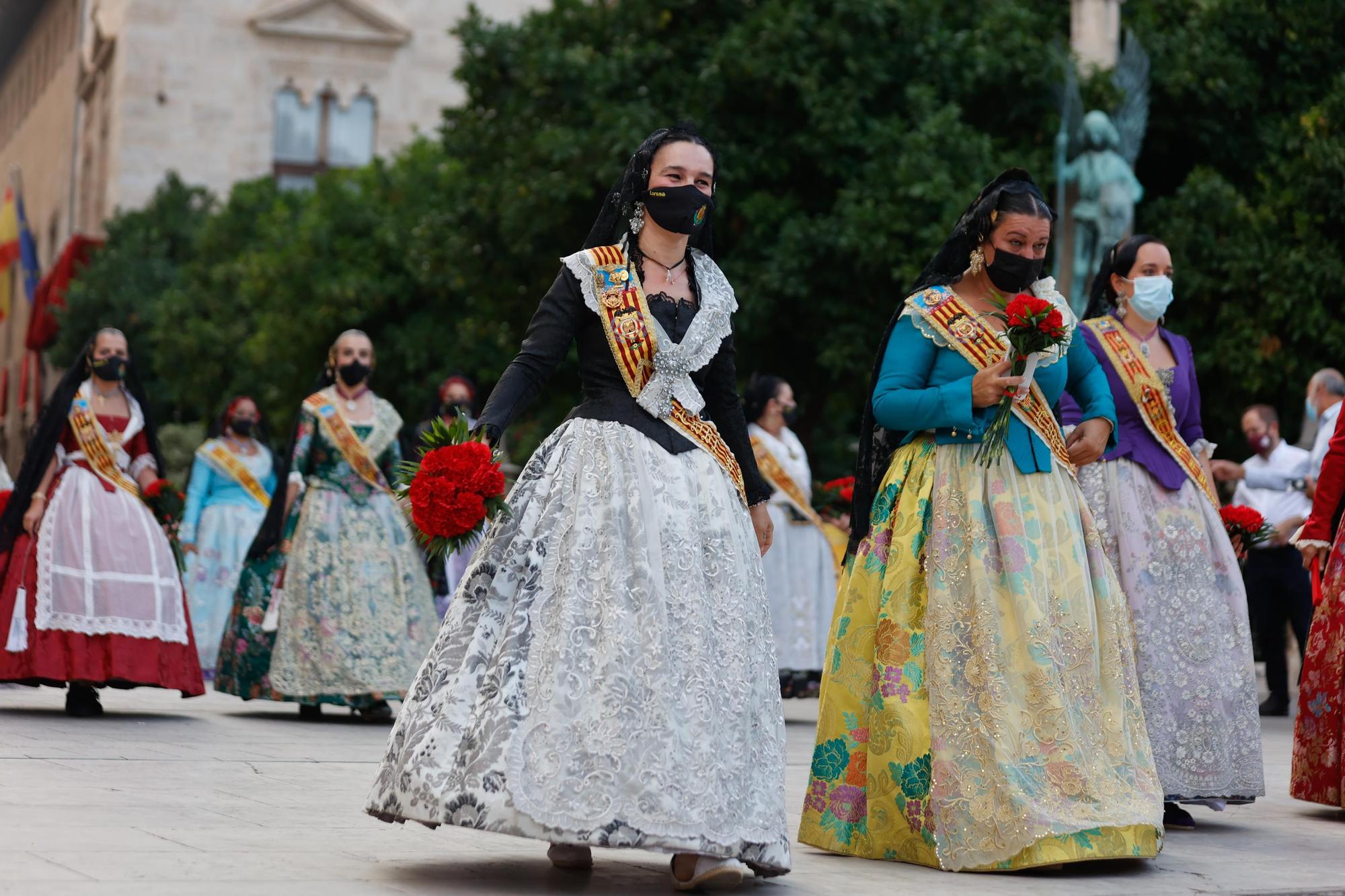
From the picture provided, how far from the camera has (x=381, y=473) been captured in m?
11.4

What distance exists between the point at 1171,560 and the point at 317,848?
344 cm

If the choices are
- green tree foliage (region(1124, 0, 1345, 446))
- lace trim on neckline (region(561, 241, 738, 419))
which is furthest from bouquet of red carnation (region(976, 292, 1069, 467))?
green tree foliage (region(1124, 0, 1345, 446))

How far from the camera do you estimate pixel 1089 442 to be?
22.2ft

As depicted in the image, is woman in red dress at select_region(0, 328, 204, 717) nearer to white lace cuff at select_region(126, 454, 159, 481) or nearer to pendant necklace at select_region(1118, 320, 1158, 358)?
white lace cuff at select_region(126, 454, 159, 481)

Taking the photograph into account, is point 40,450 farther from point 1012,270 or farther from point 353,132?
point 353,132

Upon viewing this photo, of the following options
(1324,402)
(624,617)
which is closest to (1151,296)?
(624,617)

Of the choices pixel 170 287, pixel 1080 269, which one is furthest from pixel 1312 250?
pixel 170 287

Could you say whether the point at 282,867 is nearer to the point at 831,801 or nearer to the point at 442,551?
the point at 442,551

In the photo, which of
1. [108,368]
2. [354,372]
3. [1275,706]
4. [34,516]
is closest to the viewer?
[34,516]

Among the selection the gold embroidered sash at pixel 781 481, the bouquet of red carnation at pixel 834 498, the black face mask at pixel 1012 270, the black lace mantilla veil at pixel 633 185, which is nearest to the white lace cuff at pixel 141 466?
the gold embroidered sash at pixel 781 481

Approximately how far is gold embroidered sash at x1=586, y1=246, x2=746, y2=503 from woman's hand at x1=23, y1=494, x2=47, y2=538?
5428 millimetres

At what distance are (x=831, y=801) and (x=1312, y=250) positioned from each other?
15.4 m

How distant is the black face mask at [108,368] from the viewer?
10594 mm

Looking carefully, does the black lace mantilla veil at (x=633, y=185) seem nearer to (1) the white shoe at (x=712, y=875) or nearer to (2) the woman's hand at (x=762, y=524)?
(2) the woman's hand at (x=762, y=524)
